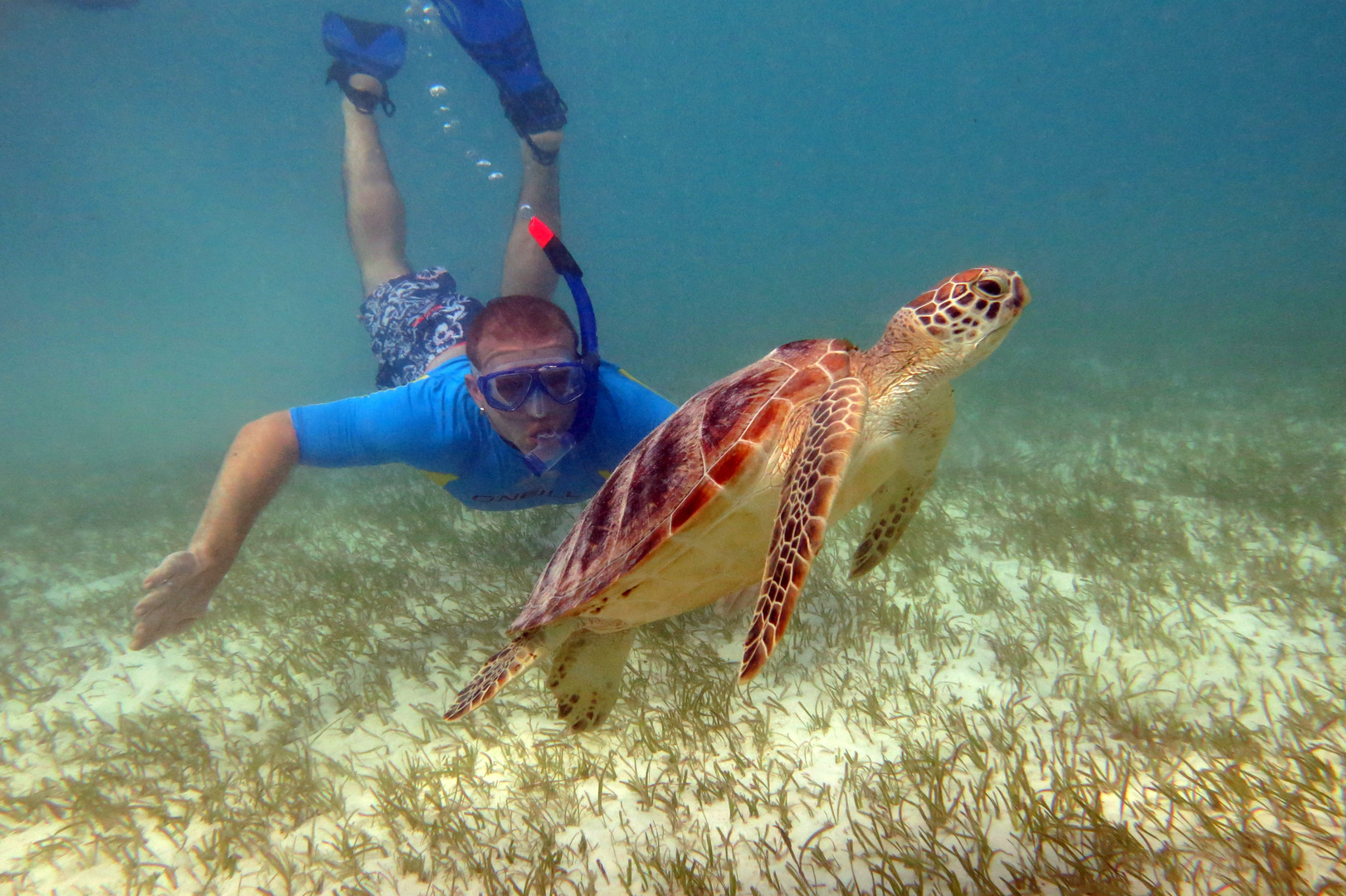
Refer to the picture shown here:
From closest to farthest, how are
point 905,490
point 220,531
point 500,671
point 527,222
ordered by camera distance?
point 500,671
point 905,490
point 220,531
point 527,222

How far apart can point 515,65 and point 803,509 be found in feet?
23.8

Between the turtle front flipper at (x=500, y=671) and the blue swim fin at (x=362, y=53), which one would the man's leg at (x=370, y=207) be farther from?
the turtle front flipper at (x=500, y=671)

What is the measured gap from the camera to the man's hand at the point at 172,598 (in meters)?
2.45

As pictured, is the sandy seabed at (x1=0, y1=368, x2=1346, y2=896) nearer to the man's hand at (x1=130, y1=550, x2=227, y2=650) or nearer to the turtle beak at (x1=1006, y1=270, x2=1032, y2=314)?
the man's hand at (x1=130, y1=550, x2=227, y2=650)

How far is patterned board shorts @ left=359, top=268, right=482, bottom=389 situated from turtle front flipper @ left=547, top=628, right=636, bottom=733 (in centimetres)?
409

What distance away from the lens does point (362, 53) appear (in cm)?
763

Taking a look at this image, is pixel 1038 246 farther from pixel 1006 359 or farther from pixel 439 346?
pixel 439 346

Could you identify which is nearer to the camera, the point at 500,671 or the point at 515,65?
the point at 500,671

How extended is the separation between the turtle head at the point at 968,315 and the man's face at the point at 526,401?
78.0 inches

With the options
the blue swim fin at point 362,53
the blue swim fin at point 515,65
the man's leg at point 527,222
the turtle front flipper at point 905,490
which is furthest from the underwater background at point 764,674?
the blue swim fin at point 362,53

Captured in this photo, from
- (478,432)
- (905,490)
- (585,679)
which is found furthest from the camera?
(478,432)

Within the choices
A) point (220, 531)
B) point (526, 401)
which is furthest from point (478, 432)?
point (220, 531)

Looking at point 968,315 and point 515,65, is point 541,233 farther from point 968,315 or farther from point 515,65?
point 515,65

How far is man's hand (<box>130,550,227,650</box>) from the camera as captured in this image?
8.03 feet
